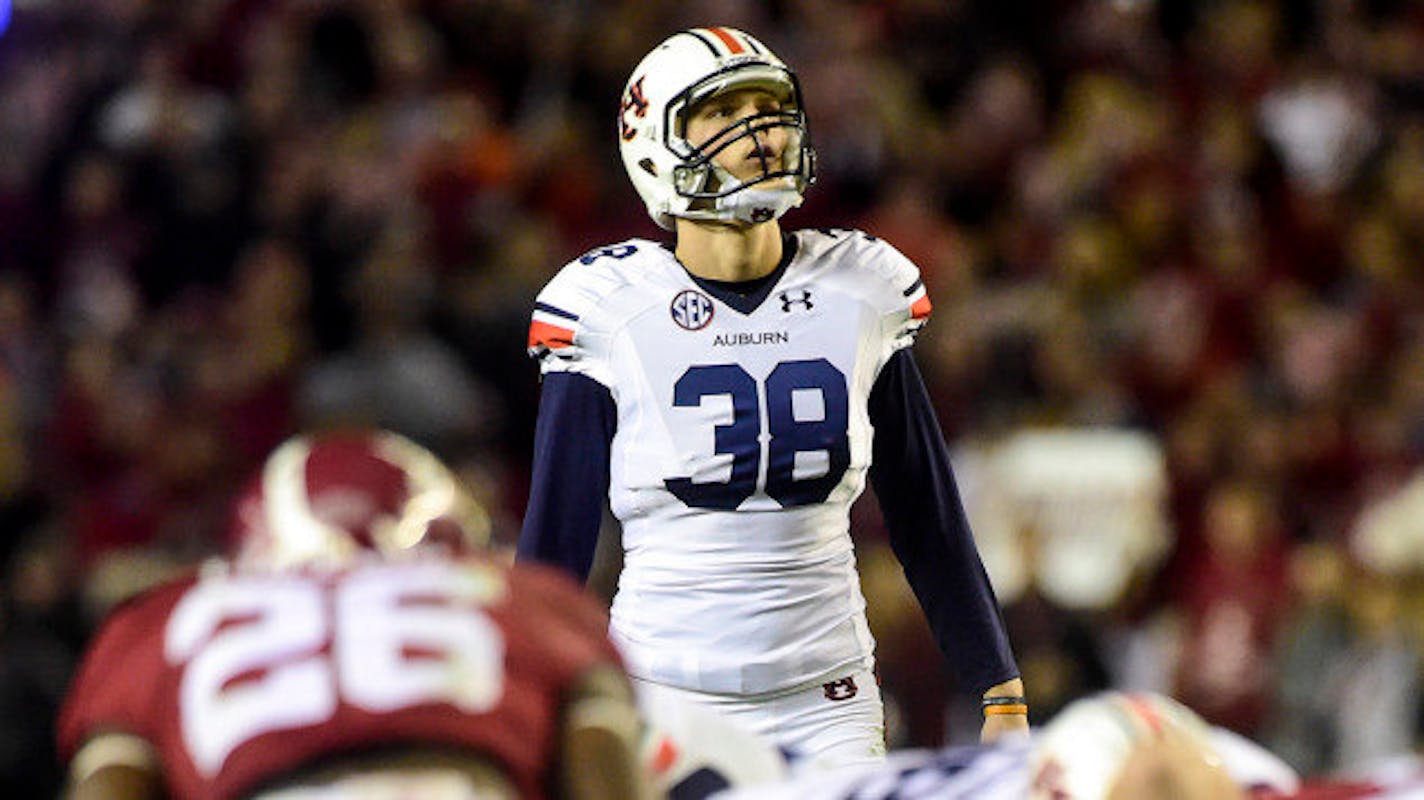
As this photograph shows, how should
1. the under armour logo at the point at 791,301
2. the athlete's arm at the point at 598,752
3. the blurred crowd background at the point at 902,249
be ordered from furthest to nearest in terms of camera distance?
1. the blurred crowd background at the point at 902,249
2. the under armour logo at the point at 791,301
3. the athlete's arm at the point at 598,752

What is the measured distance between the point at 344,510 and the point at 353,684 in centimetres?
38

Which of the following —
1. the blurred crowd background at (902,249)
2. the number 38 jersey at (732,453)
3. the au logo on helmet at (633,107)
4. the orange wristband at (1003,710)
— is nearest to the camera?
the number 38 jersey at (732,453)

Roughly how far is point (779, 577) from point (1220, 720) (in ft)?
17.7

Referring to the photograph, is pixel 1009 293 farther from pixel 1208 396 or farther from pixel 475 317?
pixel 475 317

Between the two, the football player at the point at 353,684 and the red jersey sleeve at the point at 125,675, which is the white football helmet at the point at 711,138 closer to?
the football player at the point at 353,684

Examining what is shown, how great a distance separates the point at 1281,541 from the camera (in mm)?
10305

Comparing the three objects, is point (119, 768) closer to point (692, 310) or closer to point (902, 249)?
point (692, 310)

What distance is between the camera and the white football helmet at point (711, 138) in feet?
16.9

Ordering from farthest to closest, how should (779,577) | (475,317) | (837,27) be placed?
(837,27) → (475,317) → (779,577)

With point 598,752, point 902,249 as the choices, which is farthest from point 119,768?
point 902,249

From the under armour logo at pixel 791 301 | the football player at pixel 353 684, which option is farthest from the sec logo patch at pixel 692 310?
the football player at pixel 353 684

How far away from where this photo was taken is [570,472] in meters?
5.17

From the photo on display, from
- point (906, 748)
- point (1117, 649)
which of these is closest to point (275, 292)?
point (906, 748)

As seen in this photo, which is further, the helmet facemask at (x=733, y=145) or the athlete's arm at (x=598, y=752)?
the helmet facemask at (x=733, y=145)
